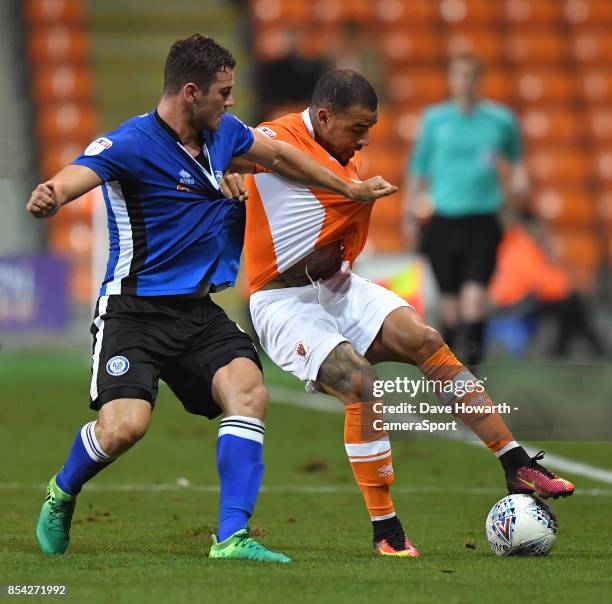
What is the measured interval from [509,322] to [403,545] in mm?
10313

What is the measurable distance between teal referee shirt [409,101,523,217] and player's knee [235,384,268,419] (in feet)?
17.8

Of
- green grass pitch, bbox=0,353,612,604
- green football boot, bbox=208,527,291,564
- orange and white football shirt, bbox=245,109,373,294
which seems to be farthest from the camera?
orange and white football shirt, bbox=245,109,373,294

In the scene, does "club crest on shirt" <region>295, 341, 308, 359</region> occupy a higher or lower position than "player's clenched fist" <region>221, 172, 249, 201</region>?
lower

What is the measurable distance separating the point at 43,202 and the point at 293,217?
1566 millimetres

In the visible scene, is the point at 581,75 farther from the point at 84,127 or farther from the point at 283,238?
the point at 283,238

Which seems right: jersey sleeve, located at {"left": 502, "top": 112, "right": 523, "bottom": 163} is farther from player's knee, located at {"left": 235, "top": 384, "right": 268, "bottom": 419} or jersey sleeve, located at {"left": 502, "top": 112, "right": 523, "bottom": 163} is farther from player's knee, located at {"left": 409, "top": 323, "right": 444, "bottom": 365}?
player's knee, located at {"left": 235, "top": 384, "right": 268, "bottom": 419}

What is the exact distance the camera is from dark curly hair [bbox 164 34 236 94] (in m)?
5.07

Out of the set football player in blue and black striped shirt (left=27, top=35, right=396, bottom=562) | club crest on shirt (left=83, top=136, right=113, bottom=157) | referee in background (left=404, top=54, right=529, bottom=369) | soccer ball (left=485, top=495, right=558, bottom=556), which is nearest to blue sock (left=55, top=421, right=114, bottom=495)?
football player in blue and black striped shirt (left=27, top=35, right=396, bottom=562)

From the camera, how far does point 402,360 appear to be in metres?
5.75

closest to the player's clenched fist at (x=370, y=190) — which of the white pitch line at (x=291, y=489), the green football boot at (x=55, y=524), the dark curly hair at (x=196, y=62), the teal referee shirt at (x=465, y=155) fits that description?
the dark curly hair at (x=196, y=62)

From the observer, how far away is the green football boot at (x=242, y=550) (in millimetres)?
4809

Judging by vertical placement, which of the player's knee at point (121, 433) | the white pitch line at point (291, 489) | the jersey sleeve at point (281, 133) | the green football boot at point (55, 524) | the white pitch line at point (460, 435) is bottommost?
the white pitch line at point (460, 435)

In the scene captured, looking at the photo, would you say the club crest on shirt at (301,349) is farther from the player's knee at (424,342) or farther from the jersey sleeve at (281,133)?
the jersey sleeve at (281,133)

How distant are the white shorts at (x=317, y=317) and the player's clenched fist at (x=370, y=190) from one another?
1.71ft
